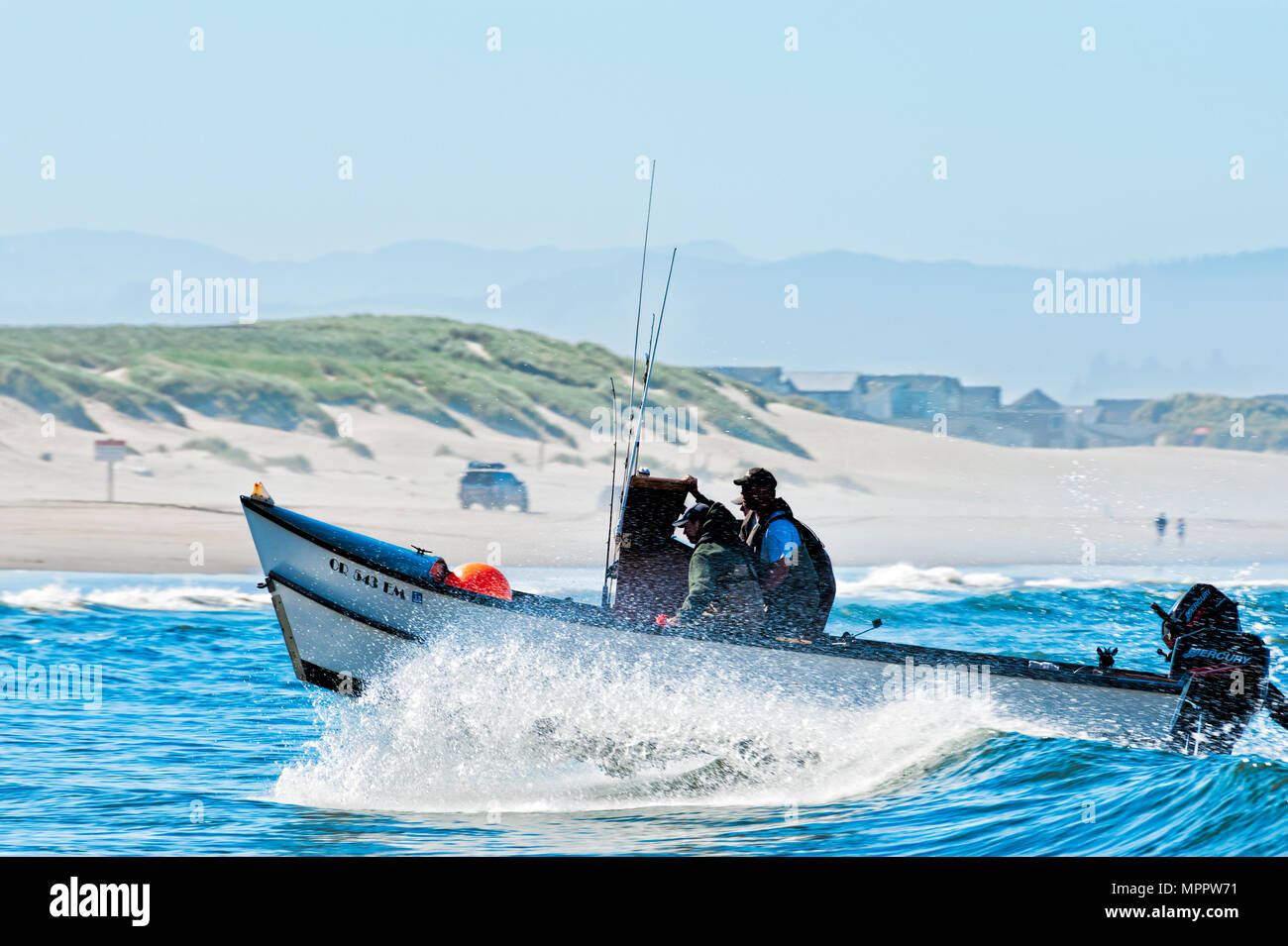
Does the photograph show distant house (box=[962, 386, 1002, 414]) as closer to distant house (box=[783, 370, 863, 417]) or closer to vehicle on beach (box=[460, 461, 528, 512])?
distant house (box=[783, 370, 863, 417])

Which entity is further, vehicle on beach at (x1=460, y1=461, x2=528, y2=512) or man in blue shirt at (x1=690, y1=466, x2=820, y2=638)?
vehicle on beach at (x1=460, y1=461, x2=528, y2=512)

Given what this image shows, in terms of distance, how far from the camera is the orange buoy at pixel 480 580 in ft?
34.0

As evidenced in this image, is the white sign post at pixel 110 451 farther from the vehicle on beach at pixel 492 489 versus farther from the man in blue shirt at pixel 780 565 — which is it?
the man in blue shirt at pixel 780 565

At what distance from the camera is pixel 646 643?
9.41 metres

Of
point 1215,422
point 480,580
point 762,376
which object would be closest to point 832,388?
point 762,376

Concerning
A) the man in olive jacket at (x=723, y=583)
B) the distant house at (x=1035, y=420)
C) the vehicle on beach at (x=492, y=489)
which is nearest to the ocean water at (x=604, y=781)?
the man in olive jacket at (x=723, y=583)

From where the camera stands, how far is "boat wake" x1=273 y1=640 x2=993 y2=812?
9508 millimetres

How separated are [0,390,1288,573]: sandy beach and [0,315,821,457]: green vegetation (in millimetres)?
1204

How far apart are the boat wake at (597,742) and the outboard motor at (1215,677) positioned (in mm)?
1221

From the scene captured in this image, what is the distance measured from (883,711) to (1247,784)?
84.3 inches

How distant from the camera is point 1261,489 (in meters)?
56.3

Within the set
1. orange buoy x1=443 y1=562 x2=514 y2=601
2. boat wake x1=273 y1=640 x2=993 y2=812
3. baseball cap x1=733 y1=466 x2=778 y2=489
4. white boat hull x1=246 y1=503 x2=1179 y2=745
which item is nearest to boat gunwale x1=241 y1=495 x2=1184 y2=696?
white boat hull x1=246 y1=503 x2=1179 y2=745

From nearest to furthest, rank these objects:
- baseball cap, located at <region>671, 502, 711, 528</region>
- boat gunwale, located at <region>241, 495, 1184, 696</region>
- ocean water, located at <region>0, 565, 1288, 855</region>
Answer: ocean water, located at <region>0, 565, 1288, 855</region> < boat gunwale, located at <region>241, 495, 1184, 696</region> < baseball cap, located at <region>671, 502, 711, 528</region>
